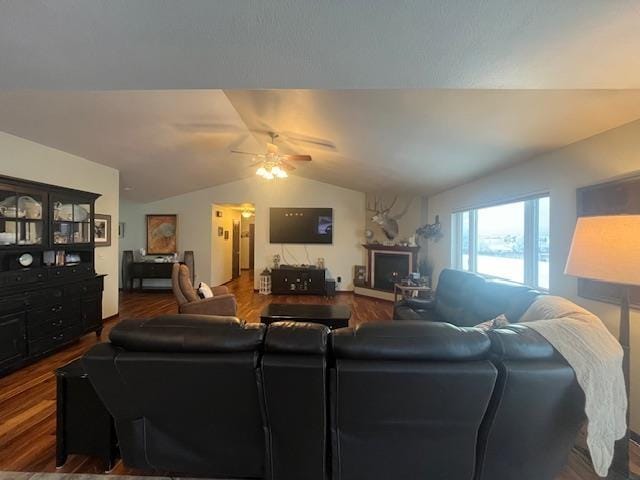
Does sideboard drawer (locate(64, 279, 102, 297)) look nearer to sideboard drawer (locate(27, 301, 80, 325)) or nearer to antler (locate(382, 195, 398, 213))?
sideboard drawer (locate(27, 301, 80, 325))

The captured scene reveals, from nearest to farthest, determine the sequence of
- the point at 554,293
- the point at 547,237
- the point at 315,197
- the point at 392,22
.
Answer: the point at 392,22 < the point at 554,293 < the point at 547,237 < the point at 315,197

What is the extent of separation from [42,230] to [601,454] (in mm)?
4852

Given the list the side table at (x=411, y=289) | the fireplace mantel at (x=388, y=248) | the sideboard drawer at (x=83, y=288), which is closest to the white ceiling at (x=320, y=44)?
the sideboard drawer at (x=83, y=288)

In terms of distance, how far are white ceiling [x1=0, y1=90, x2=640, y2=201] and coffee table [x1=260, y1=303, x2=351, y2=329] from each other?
2.14 meters

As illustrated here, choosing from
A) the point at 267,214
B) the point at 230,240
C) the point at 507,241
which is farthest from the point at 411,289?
the point at 230,240

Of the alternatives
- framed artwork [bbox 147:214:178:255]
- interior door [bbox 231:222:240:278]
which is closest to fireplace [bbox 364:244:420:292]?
interior door [bbox 231:222:240:278]

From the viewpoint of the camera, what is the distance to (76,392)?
1.71m

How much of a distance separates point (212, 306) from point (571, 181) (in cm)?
379

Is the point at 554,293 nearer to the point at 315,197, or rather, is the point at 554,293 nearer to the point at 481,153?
the point at 481,153

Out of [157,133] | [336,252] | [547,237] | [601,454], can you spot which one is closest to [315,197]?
[336,252]

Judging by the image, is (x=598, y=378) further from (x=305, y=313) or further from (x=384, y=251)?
(x=384, y=251)

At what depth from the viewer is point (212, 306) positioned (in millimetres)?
3547

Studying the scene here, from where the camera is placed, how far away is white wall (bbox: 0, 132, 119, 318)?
3.26m

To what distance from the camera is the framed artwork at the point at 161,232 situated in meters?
7.31
